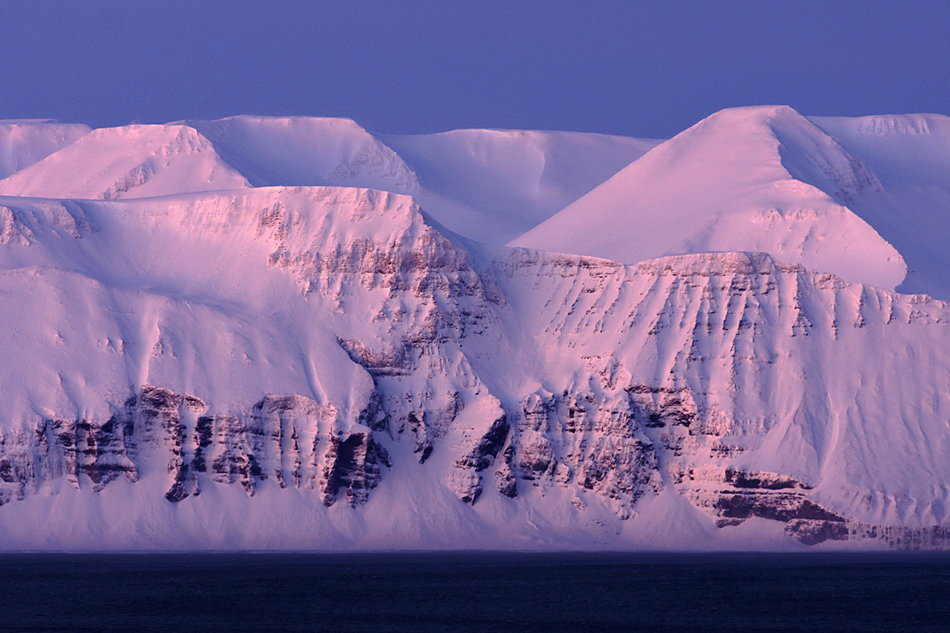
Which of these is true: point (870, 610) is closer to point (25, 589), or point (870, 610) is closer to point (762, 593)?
point (762, 593)

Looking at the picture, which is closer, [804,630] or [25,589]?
[804,630]

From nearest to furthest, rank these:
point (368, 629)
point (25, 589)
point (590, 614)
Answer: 1. point (368, 629)
2. point (590, 614)
3. point (25, 589)

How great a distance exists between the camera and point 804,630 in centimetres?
16212

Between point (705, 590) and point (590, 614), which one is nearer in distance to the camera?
point (590, 614)

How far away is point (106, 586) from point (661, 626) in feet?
209

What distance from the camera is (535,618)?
16938cm

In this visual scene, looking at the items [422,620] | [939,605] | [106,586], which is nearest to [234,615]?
[422,620]

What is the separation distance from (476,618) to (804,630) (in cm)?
2924

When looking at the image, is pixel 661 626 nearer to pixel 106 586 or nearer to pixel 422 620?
pixel 422 620

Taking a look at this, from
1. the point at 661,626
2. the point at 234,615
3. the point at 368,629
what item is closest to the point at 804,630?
the point at 661,626

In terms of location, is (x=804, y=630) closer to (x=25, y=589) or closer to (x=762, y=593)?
(x=762, y=593)

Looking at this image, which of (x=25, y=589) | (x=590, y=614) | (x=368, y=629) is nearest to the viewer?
(x=368, y=629)

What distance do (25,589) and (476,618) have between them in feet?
169

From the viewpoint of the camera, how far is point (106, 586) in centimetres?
19762
